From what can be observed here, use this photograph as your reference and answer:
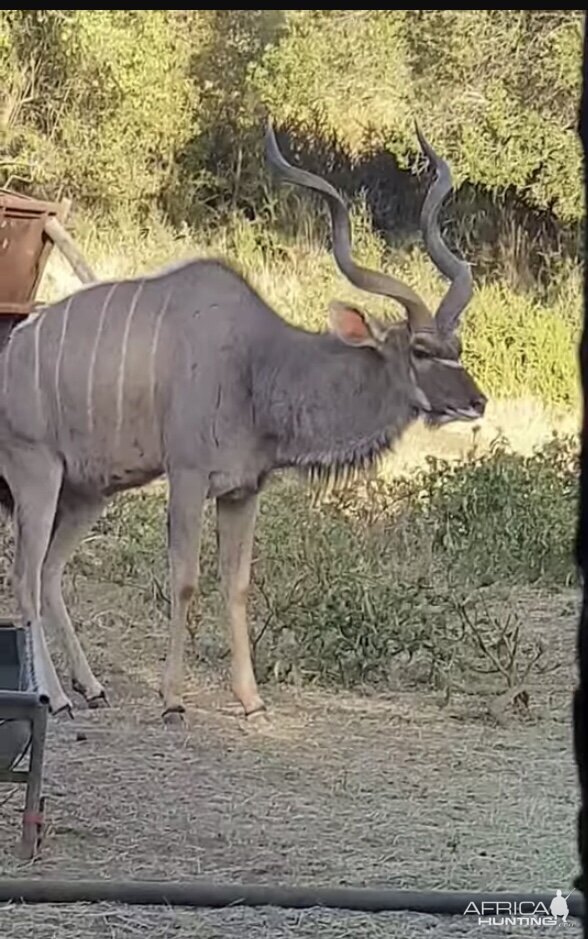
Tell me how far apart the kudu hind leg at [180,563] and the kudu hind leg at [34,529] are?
0.28 metres

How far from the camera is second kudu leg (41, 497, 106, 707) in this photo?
4.43 m

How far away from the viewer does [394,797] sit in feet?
14.0

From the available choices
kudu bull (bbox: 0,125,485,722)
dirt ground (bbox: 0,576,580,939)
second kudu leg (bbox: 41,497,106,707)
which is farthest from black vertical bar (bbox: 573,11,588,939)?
second kudu leg (bbox: 41,497,106,707)

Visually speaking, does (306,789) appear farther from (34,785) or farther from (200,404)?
(200,404)

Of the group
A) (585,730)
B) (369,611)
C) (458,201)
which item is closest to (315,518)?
(369,611)

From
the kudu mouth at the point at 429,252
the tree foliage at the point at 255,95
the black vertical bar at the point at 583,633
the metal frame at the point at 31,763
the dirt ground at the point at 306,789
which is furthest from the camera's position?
the tree foliage at the point at 255,95

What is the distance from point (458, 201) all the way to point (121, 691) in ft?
5.15

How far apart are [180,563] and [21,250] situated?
92cm

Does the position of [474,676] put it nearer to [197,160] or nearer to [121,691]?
[121,691]

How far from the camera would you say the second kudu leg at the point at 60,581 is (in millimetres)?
4434

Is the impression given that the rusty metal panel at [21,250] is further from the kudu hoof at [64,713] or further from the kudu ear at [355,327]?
the kudu hoof at [64,713]

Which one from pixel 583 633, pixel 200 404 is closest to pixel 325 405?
pixel 200 404

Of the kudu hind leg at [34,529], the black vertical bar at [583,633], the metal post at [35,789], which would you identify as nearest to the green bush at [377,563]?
the kudu hind leg at [34,529]

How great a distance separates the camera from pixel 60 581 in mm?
4461
